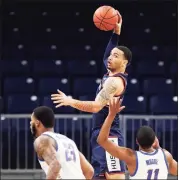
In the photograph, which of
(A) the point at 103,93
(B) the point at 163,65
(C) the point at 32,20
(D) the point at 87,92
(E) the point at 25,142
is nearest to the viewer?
(A) the point at 103,93

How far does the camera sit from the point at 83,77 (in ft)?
48.7

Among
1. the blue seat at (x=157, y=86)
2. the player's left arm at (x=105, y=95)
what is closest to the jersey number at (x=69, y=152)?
the player's left arm at (x=105, y=95)

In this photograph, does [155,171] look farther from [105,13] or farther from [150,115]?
[150,115]

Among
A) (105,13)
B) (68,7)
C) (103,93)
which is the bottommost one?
(103,93)

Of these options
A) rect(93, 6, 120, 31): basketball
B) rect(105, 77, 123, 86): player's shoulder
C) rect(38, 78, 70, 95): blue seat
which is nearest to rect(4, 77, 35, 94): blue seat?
rect(38, 78, 70, 95): blue seat

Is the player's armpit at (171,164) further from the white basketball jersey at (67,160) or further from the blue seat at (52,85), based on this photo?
the blue seat at (52,85)

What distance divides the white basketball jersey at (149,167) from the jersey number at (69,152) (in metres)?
0.60

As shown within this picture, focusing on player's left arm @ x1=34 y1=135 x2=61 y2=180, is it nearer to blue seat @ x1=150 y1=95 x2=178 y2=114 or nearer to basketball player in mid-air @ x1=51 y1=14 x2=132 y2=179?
basketball player in mid-air @ x1=51 y1=14 x2=132 y2=179

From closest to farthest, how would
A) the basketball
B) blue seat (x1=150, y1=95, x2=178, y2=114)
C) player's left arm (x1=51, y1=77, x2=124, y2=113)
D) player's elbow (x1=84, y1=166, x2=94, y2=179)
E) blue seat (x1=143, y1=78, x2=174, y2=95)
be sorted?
player's elbow (x1=84, y1=166, x2=94, y2=179) → player's left arm (x1=51, y1=77, x2=124, y2=113) → the basketball → blue seat (x1=150, y1=95, x2=178, y2=114) → blue seat (x1=143, y1=78, x2=174, y2=95)

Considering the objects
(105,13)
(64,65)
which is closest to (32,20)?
(64,65)

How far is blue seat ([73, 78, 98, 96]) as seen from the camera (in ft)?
46.6

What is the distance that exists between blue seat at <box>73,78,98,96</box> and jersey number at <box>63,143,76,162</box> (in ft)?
22.3

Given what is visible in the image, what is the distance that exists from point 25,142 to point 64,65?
310cm

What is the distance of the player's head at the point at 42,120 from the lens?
24.1 ft
